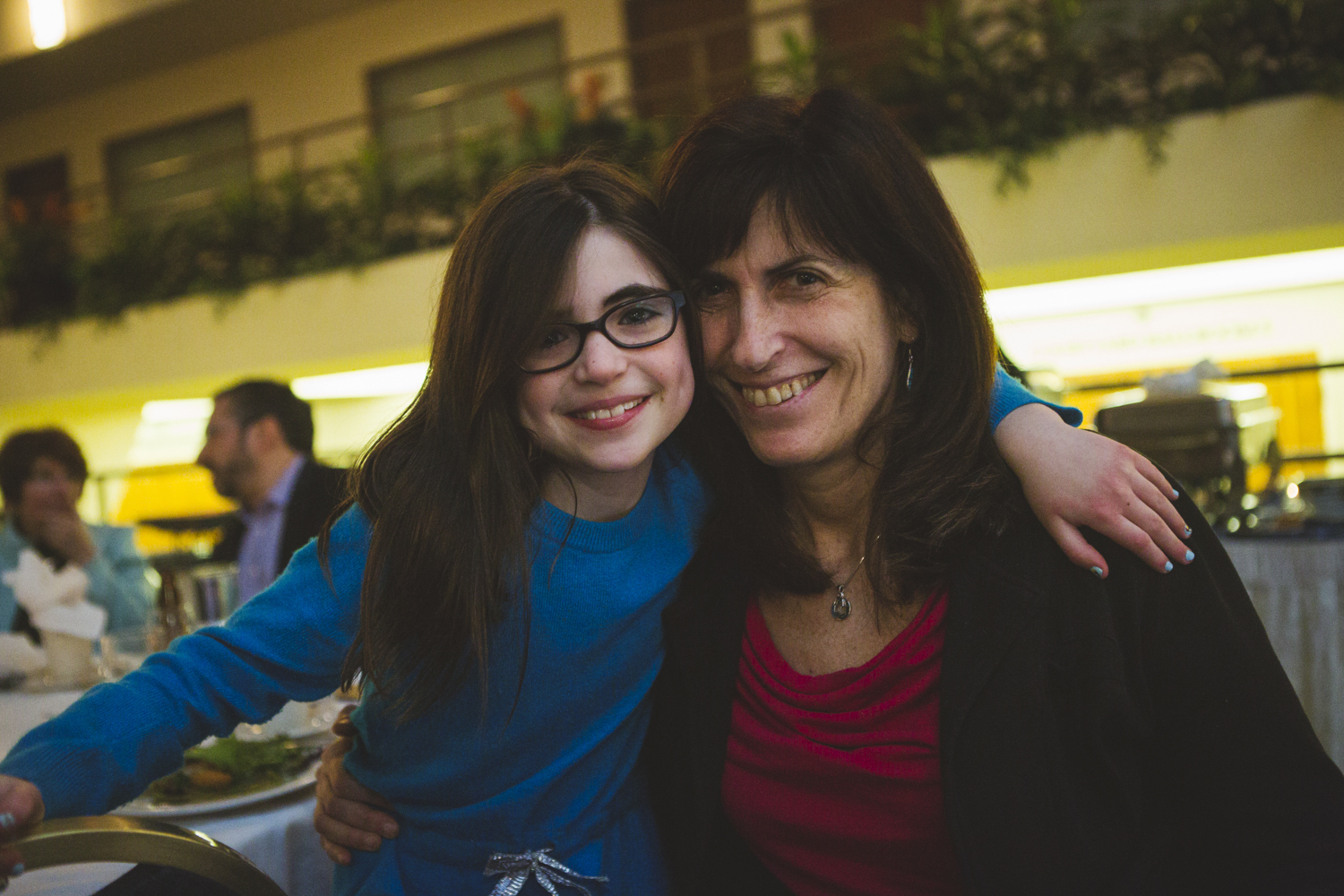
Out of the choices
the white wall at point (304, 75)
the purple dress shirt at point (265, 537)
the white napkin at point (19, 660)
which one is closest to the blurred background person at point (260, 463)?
the purple dress shirt at point (265, 537)

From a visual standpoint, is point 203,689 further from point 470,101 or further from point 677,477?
point 470,101

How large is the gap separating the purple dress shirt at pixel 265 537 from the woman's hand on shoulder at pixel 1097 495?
11.0ft

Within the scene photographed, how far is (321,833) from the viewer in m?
1.48

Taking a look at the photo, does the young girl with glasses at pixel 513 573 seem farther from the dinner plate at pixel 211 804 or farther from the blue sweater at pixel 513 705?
the dinner plate at pixel 211 804

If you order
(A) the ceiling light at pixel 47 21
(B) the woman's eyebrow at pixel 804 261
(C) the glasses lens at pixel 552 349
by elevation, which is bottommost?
(C) the glasses lens at pixel 552 349

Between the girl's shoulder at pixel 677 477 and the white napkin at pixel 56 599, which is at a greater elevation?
the girl's shoulder at pixel 677 477

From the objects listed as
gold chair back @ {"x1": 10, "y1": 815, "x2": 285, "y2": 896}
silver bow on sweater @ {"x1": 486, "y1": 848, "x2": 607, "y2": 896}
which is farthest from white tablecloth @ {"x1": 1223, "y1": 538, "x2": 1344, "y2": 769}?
gold chair back @ {"x1": 10, "y1": 815, "x2": 285, "y2": 896}

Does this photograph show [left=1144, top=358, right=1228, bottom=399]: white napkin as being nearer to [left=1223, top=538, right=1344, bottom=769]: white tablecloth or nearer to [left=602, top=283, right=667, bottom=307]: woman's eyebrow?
[left=1223, top=538, right=1344, bottom=769]: white tablecloth

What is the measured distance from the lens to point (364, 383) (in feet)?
35.9

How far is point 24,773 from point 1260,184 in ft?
20.5

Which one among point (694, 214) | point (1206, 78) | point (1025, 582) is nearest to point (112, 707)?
point (694, 214)

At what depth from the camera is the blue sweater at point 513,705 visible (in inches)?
50.1

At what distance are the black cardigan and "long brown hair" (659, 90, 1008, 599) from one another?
0.11 metres

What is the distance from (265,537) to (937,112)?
15.8ft
